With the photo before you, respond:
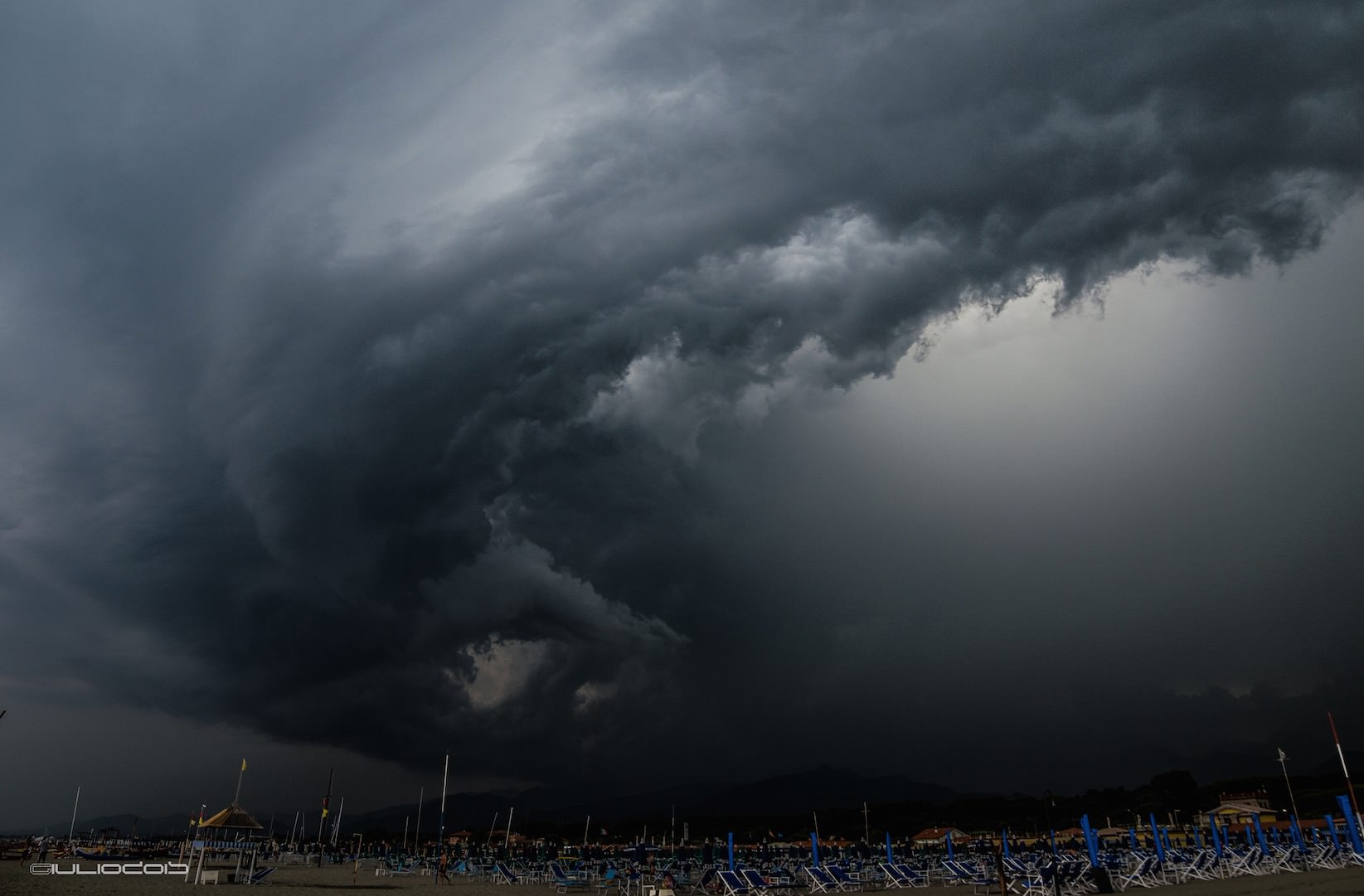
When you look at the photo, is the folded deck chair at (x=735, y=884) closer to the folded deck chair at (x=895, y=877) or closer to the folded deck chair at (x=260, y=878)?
the folded deck chair at (x=895, y=877)

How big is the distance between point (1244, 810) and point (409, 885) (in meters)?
87.1

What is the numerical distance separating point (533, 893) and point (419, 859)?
42954 millimetres

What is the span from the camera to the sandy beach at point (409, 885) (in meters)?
27.2

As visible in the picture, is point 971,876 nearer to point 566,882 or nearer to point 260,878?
point 566,882

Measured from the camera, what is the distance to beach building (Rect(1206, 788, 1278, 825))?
81375 mm

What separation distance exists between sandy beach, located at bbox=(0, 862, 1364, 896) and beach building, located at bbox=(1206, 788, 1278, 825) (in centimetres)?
5018

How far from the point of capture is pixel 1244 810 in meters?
86.5

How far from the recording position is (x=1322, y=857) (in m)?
40.2


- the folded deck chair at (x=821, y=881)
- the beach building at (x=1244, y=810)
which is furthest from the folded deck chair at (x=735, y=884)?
the beach building at (x=1244, y=810)

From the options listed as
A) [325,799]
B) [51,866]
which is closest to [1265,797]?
[325,799]

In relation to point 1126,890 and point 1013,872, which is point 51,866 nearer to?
point 1013,872

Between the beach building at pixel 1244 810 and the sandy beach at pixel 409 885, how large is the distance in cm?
5018

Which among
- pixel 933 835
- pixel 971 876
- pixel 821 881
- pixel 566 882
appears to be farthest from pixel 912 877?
pixel 933 835

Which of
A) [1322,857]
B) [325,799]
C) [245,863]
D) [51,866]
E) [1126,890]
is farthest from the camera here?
[325,799]
